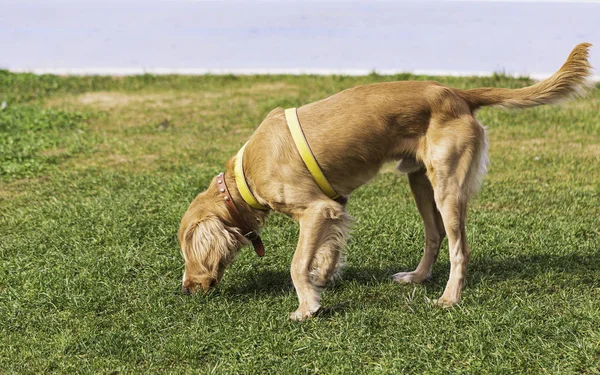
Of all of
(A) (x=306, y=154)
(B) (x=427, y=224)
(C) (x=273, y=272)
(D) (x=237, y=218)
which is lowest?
(C) (x=273, y=272)

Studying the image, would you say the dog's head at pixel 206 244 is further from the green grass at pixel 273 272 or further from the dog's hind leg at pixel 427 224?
the dog's hind leg at pixel 427 224

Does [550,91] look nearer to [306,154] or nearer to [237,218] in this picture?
[306,154]

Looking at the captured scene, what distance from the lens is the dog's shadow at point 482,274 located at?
5371 millimetres

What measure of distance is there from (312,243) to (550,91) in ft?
6.53

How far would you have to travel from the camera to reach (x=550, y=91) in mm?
5203

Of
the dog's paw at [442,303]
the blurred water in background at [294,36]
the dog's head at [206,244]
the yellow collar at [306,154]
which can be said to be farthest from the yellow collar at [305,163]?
the blurred water in background at [294,36]

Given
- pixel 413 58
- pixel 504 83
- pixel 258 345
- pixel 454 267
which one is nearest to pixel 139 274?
pixel 258 345

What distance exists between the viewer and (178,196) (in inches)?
289

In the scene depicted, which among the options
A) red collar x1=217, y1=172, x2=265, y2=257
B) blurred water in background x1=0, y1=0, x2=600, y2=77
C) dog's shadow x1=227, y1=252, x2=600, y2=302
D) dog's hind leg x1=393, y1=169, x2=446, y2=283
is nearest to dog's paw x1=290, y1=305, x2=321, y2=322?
dog's shadow x1=227, y1=252, x2=600, y2=302

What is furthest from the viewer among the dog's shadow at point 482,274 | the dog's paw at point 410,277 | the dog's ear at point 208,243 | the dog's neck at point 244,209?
the dog's paw at point 410,277

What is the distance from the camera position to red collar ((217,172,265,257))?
5.22 meters

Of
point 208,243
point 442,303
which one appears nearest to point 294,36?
point 208,243

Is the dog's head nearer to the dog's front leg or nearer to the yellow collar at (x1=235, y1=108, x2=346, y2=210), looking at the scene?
the yellow collar at (x1=235, y1=108, x2=346, y2=210)

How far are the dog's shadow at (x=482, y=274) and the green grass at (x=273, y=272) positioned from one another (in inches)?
0.7
